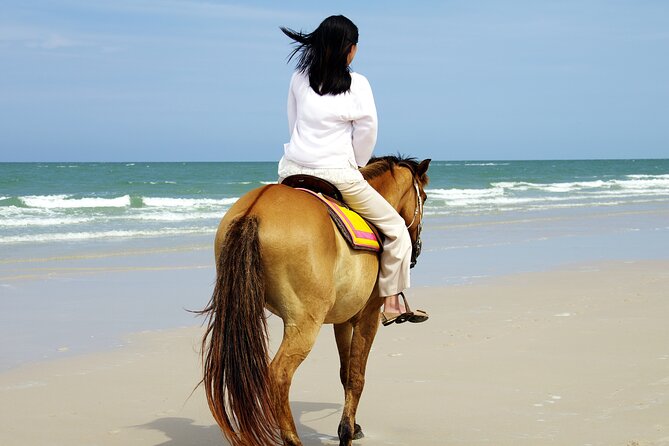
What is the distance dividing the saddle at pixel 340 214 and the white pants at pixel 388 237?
56 millimetres

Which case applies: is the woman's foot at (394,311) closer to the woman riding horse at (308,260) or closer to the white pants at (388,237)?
the woman riding horse at (308,260)

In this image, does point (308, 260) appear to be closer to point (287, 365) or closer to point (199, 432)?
point (287, 365)

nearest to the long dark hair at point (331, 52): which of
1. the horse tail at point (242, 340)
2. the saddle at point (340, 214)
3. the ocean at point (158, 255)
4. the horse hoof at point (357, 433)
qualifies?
the saddle at point (340, 214)

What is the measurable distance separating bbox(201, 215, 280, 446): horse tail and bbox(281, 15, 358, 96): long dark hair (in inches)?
33.0

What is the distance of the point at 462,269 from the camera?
1148 centimetres

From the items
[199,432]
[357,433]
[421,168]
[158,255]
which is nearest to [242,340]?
[357,433]

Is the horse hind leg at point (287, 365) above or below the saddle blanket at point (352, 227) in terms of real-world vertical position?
below

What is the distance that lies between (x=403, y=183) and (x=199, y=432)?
6.07 ft

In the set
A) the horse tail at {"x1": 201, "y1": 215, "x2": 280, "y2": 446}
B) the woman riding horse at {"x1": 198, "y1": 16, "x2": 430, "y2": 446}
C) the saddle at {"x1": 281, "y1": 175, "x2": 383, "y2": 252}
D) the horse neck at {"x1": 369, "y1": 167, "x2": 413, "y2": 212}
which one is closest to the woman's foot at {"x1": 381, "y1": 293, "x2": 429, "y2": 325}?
the woman riding horse at {"x1": 198, "y1": 16, "x2": 430, "y2": 446}

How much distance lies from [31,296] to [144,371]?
3.60m

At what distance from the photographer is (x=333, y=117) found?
162 inches

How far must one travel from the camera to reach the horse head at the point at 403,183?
183 inches

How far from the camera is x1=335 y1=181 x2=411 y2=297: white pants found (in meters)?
4.30

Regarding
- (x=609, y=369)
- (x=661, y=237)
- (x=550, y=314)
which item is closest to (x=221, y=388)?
(x=609, y=369)
